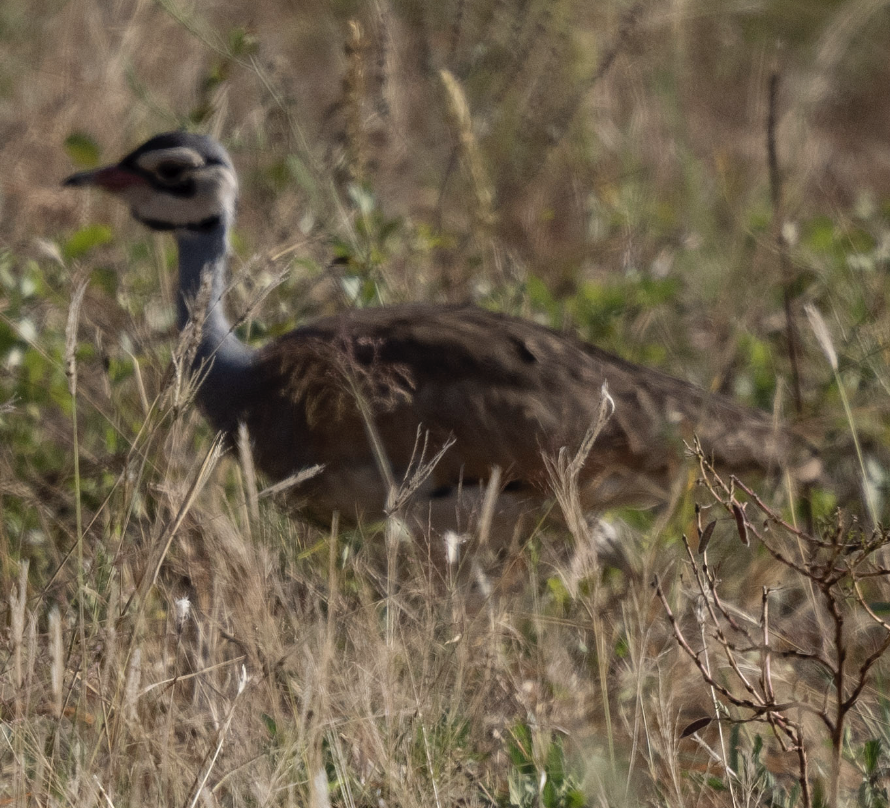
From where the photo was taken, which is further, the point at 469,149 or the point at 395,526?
the point at 469,149

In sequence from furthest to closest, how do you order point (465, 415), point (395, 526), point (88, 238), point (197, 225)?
point (197, 225), point (88, 238), point (465, 415), point (395, 526)

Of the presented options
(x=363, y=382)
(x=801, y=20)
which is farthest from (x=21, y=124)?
(x=801, y=20)

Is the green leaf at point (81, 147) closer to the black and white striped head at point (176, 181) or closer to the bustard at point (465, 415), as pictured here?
the black and white striped head at point (176, 181)

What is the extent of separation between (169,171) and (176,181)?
4 cm

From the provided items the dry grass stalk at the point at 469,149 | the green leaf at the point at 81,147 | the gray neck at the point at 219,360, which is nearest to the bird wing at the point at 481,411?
the gray neck at the point at 219,360

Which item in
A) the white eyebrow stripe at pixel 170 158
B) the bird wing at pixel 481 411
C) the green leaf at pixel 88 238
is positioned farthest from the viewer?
the white eyebrow stripe at pixel 170 158

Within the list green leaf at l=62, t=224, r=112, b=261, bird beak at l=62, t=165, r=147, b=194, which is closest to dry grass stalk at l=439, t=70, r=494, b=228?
bird beak at l=62, t=165, r=147, b=194

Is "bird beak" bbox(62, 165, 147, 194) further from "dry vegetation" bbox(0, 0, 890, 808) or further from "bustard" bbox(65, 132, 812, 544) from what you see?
"bustard" bbox(65, 132, 812, 544)

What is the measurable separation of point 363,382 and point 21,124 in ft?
9.22

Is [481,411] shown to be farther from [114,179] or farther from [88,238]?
[114,179]

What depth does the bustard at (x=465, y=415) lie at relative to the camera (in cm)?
384

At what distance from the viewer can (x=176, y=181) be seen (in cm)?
420

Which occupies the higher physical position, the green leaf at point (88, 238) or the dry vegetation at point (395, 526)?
the green leaf at point (88, 238)

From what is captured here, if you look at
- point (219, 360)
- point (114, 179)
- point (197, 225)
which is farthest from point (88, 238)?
point (219, 360)
